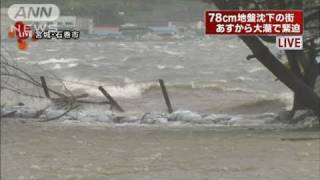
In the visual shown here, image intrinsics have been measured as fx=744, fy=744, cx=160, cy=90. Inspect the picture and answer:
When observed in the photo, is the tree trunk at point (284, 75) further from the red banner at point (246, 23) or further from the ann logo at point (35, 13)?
the ann logo at point (35, 13)

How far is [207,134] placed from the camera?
41.4 ft

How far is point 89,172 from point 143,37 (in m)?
2.51

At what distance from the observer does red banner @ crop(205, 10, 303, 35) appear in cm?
445

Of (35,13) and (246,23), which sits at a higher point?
(35,13)

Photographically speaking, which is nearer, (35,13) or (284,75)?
(35,13)

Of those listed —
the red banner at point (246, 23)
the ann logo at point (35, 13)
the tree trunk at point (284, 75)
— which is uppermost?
the ann logo at point (35, 13)

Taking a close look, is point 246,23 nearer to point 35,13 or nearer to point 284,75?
point 35,13

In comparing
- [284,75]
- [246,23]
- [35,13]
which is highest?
[35,13]

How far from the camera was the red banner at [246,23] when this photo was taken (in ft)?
14.6

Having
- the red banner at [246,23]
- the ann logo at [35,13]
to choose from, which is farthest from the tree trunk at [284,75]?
the ann logo at [35,13]

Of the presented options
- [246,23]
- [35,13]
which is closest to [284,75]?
[246,23]

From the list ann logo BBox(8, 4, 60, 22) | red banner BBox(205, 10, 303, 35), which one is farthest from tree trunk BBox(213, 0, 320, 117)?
ann logo BBox(8, 4, 60, 22)

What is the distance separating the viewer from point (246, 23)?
177 inches

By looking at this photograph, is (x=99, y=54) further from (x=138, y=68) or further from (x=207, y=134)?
(x=207, y=134)
